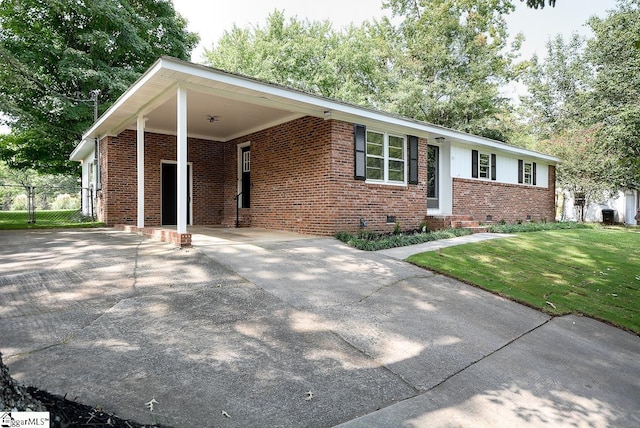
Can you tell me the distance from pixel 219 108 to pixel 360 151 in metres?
3.65

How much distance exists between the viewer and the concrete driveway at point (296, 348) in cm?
255

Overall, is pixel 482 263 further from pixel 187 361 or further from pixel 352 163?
pixel 187 361

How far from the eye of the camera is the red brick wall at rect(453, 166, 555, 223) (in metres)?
13.4

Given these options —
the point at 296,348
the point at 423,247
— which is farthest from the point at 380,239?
the point at 296,348

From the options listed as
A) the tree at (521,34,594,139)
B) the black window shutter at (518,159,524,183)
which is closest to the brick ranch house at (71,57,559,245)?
the black window shutter at (518,159,524,183)

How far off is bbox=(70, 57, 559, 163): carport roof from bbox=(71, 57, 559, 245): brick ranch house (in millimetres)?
29

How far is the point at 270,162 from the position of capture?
1100 cm

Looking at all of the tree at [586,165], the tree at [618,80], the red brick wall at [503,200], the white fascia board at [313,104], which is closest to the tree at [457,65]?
the tree at [586,165]

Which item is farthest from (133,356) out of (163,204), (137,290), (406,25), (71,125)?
(406,25)

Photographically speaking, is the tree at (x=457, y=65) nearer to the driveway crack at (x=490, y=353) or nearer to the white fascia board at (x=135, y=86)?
the white fascia board at (x=135, y=86)

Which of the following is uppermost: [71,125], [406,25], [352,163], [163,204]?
[406,25]

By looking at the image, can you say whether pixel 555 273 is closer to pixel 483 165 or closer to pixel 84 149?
pixel 483 165

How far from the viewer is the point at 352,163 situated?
377 inches

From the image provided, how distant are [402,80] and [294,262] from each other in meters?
19.9
